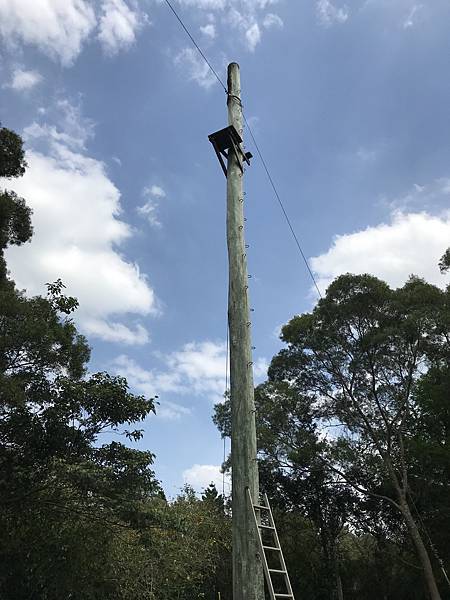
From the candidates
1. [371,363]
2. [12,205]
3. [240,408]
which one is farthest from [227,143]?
[371,363]

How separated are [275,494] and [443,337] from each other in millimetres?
9350

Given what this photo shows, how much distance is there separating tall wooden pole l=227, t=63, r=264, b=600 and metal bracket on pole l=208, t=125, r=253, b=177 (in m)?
0.08

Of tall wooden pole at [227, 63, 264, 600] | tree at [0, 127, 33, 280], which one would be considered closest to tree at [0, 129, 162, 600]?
tree at [0, 127, 33, 280]

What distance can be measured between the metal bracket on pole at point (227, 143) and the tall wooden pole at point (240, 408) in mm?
78

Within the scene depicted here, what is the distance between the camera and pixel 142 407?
8797 mm

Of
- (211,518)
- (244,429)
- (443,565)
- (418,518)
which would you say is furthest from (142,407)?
(443,565)

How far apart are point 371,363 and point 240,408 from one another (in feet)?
43.0

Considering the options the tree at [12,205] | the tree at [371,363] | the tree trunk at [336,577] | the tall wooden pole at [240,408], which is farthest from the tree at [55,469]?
the tree trunk at [336,577]

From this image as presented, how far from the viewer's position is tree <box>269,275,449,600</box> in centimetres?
1564

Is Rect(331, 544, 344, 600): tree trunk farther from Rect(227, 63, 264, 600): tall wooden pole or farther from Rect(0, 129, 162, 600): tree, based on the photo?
Rect(227, 63, 264, 600): tall wooden pole

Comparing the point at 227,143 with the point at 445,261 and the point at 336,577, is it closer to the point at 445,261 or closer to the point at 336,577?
the point at 445,261

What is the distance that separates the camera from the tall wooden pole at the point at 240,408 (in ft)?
12.4

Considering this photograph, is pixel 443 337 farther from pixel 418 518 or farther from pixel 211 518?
pixel 211 518

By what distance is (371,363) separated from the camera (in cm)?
1647
